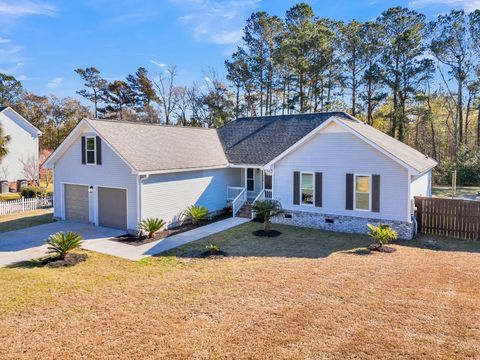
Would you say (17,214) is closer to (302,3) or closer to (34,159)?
(34,159)

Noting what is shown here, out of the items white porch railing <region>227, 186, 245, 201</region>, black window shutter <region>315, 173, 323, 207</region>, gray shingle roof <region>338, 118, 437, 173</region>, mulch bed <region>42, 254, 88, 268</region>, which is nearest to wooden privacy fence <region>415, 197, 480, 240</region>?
gray shingle roof <region>338, 118, 437, 173</region>

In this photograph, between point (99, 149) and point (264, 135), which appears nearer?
point (99, 149)

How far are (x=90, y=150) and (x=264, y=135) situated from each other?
35.3 ft

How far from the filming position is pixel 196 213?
1698 centimetres

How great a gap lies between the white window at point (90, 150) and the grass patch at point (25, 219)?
4.43m

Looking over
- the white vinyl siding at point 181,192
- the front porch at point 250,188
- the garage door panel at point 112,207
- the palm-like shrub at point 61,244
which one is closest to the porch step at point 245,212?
the front porch at point 250,188

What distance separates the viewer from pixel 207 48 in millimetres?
38188

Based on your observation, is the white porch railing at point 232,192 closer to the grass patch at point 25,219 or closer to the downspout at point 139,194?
the downspout at point 139,194

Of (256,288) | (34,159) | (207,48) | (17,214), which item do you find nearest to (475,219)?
(256,288)

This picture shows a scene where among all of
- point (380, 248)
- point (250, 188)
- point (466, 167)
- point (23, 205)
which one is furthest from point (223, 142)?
point (466, 167)

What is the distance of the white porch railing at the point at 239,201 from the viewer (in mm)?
19062

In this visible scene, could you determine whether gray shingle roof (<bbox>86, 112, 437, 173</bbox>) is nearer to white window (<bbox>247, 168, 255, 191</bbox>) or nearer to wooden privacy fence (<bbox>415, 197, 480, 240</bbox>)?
white window (<bbox>247, 168, 255, 191</bbox>)

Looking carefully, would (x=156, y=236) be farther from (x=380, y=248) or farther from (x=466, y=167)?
(x=466, y=167)

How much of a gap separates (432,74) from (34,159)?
4067 cm
